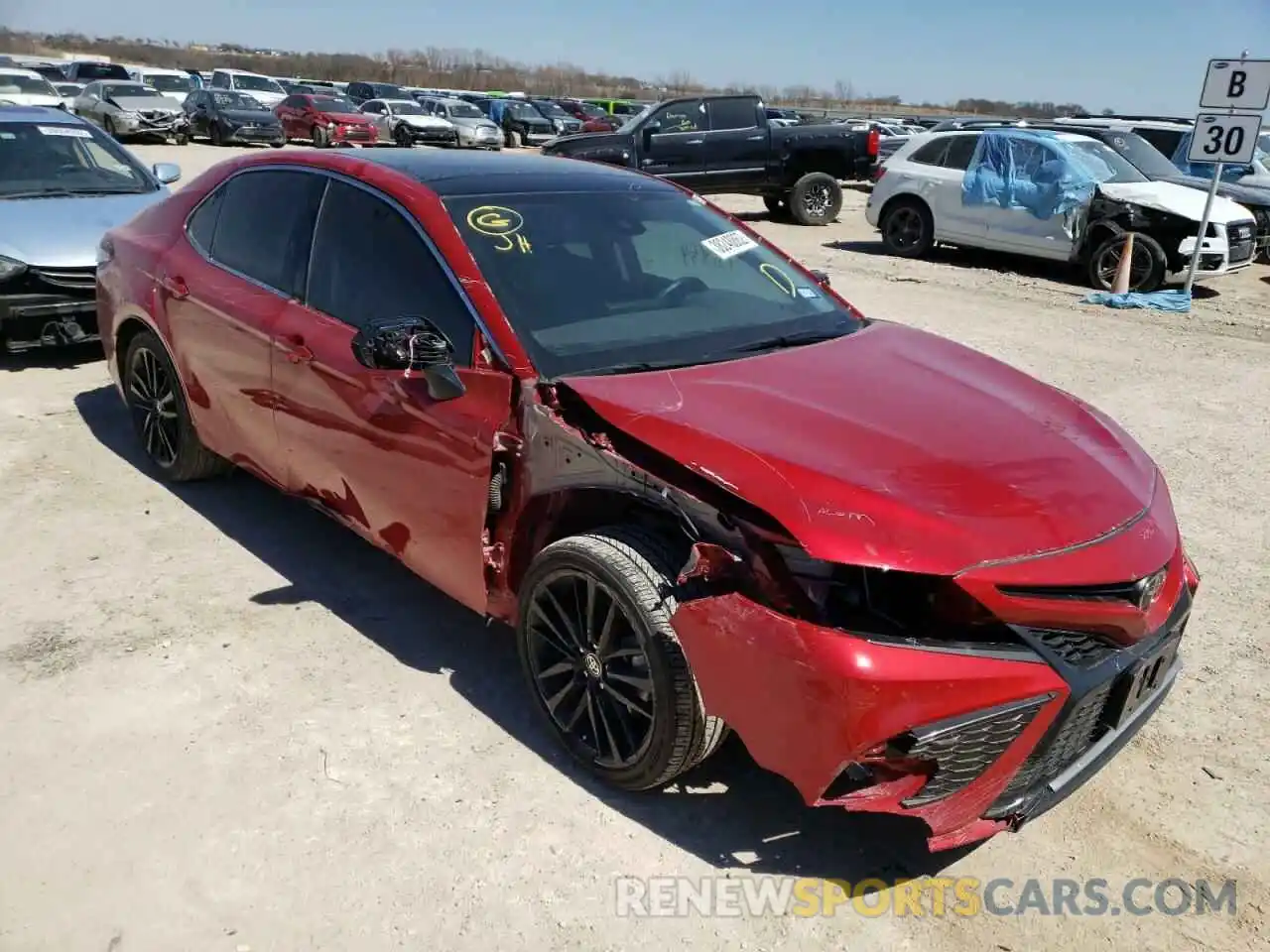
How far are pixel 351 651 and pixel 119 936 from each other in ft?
4.46

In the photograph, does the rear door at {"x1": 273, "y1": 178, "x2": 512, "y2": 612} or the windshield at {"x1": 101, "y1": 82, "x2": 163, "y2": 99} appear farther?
the windshield at {"x1": 101, "y1": 82, "x2": 163, "y2": 99}

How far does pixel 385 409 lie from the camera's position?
3.46 m

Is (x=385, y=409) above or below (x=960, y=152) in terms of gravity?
below

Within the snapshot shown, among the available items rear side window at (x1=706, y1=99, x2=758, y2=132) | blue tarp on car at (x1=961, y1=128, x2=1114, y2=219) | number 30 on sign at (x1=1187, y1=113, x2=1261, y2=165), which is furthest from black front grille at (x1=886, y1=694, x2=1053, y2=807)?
rear side window at (x1=706, y1=99, x2=758, y2=132)

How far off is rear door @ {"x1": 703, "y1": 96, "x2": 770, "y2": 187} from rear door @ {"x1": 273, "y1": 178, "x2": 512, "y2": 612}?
1313 centimetres

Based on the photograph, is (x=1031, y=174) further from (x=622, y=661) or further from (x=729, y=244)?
(x=622, y=661)

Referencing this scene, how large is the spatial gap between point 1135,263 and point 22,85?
23.0 meters

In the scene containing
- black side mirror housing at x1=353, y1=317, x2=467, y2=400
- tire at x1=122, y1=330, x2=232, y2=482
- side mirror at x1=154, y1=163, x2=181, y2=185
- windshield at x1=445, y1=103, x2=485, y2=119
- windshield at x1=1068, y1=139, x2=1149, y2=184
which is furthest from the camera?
windshield at x1=445, y1=103, x2=485, y2=119

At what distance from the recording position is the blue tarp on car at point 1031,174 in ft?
39.5

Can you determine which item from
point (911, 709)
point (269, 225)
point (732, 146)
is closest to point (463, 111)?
point (732, 146)

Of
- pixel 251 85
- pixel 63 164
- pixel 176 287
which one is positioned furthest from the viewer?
pixel 251 85

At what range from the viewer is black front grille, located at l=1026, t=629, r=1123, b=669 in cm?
249

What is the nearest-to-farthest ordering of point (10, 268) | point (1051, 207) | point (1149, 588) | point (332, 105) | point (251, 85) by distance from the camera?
point (1149, 588)
point (10, 268)
point (1051, 207)
point (332, 105)
point (251, 85)

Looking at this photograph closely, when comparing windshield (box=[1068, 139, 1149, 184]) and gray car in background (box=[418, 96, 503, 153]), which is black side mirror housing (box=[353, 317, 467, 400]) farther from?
Answer: gray car in background (box=[418, 96, 503, 153])
